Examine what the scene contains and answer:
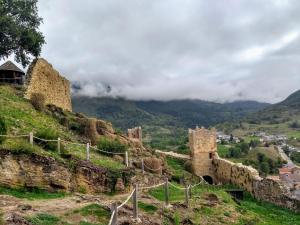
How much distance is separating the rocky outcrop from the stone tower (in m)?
29.2

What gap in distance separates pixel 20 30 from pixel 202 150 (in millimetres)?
24792

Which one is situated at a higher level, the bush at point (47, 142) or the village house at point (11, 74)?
the village house at point (11, 74)

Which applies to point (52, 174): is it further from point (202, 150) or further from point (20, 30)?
point (202, 150)

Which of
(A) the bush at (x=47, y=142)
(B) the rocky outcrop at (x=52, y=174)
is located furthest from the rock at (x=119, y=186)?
(A) the bush at (x=47, y=142)

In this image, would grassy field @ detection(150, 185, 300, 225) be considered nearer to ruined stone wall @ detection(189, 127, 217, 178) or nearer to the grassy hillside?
the grassy hillside

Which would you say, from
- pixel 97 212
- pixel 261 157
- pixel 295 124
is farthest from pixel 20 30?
pixel 295 124

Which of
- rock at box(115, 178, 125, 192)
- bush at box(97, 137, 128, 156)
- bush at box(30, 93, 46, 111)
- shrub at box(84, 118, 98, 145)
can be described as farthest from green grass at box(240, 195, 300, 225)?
bush at box(30, 93, 46, 111)

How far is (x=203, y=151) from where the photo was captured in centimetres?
4894

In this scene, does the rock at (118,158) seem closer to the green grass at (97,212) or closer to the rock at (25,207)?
the green grass at (97,212)

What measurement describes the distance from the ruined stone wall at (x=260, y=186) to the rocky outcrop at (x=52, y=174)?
13.5 m

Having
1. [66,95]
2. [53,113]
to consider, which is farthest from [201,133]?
[53,113]

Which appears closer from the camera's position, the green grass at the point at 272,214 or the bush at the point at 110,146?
the green grass at the point at 272,214

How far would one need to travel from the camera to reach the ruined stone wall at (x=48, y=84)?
1251 inches

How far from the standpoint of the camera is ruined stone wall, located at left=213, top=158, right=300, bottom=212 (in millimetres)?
28014
